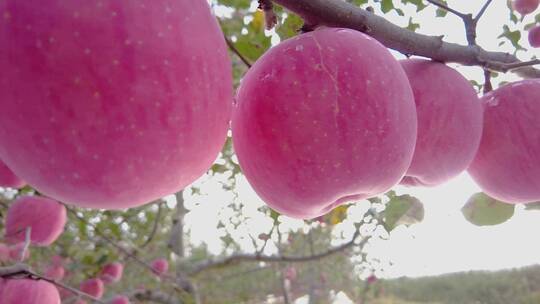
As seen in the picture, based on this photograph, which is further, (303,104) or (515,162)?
(515,162)

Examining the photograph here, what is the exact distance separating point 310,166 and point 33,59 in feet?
1.26

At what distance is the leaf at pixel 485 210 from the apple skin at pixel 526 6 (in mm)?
826

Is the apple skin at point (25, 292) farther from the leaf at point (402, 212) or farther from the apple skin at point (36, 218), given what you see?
the leaf at point (402, 212)

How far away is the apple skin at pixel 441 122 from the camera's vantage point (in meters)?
0.90

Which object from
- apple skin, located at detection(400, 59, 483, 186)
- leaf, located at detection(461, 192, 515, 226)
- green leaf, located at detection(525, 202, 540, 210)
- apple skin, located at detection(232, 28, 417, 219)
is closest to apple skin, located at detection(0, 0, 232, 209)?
apple skin, located at detection(232, 28, 417, 219)

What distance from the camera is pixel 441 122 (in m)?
0.90

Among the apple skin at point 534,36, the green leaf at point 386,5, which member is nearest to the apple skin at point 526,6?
the apple skin at point 534,36

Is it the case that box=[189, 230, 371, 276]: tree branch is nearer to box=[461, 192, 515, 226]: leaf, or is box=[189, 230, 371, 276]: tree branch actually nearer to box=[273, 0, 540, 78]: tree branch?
box=[461, 192, 515, 226]: leaf

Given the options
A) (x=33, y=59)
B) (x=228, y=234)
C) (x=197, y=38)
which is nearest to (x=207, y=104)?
(x=197, y=38)

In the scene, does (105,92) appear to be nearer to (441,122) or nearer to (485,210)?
(441,122)

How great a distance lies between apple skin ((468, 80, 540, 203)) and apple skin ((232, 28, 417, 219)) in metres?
0.40

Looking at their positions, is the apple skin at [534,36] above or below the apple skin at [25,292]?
above

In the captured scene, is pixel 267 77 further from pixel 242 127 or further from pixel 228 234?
pixel 228 234

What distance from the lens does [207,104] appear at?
546 millimetres
